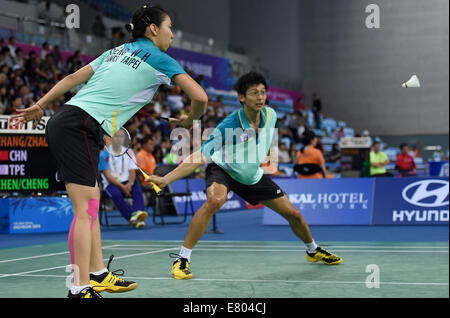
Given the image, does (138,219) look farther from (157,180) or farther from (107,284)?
(157,180)

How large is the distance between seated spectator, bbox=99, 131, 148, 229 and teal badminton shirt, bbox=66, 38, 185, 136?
21.5 feet

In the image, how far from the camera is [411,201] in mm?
10961

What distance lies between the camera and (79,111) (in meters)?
4.04

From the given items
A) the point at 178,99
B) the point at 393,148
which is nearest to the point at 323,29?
the point at 393,148

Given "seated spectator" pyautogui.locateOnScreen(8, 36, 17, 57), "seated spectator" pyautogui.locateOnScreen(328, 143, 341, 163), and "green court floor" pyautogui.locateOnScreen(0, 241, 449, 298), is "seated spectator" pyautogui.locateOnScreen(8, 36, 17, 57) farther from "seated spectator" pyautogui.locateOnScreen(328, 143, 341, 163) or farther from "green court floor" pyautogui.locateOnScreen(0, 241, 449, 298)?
"seated spectator" pyautogui.locateOnScreen(328, 143, 341, 163)

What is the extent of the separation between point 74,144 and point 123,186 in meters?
7.26

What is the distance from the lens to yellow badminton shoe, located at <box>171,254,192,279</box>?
18.6ft

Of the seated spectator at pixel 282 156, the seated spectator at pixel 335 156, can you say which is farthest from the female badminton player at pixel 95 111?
the seated spectator at pixel 335 156

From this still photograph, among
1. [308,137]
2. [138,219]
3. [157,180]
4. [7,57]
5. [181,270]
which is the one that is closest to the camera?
[157,180]

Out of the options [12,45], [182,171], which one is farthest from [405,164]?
[182,171]

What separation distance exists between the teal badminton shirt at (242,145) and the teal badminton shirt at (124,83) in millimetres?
1911

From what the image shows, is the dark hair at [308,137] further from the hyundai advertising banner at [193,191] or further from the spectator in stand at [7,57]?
the spectator in stand at [7,57]
